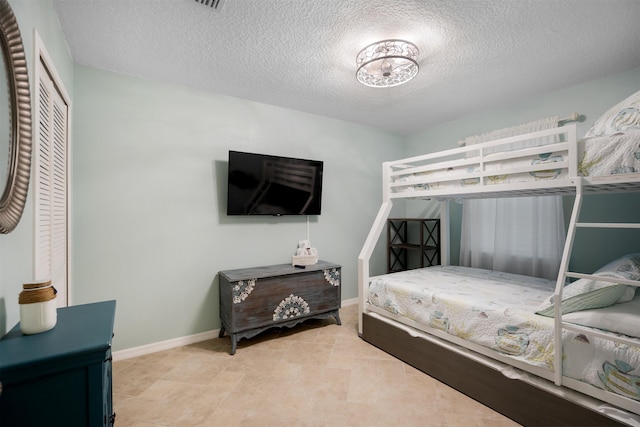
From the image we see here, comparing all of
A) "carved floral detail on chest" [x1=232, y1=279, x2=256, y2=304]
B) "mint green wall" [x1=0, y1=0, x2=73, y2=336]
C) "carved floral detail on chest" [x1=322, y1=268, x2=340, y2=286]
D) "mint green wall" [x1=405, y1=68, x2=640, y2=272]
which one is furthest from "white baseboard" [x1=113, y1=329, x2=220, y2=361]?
"mint green wall" [x1=405, y1=68, x2=640, y2=272]

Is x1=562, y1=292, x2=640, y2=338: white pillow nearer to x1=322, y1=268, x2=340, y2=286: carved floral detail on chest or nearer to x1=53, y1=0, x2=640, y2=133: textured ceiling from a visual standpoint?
x1=53, y1=0, x2=640, y2=133: textured ceiling

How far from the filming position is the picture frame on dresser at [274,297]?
8.25 ft

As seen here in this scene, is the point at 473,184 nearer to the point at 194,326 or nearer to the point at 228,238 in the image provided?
the point at 228,238

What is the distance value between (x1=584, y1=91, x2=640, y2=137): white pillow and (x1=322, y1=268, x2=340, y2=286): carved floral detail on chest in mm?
2309

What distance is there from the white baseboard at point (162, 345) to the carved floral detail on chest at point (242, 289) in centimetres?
61

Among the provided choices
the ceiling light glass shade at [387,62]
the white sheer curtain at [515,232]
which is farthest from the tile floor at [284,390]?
the ceiling light glass shade at [387,62]

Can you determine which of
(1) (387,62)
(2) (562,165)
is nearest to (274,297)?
(1) (387,62)

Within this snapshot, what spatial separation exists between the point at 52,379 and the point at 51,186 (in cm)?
137

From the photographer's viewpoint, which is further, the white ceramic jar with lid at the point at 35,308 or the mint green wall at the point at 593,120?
the mint green wall at the point at 593,120

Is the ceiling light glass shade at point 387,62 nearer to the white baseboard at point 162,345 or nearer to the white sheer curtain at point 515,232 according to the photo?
the white sheer curtain at point 515,232

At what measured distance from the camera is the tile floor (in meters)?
1.71

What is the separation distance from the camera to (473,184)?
2.32 meters

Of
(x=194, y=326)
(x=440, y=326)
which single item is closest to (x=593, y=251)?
(x=440, y=326)

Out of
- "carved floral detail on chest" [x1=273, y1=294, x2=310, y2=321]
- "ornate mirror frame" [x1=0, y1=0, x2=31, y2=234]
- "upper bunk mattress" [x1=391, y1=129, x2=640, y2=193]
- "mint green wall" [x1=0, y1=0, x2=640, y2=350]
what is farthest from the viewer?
"carved floral detail on chest" [x1=273, y1=294, x2=310, y2=321]
